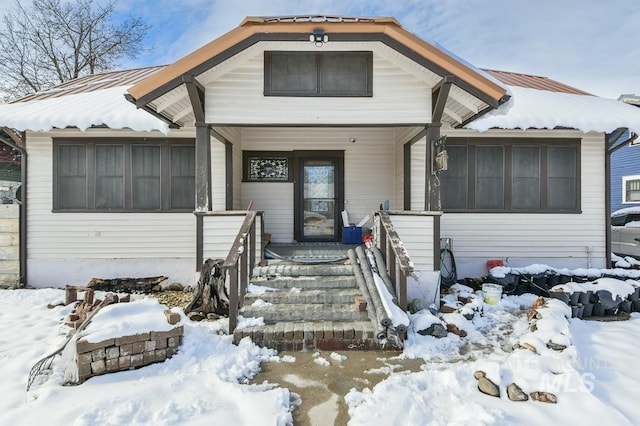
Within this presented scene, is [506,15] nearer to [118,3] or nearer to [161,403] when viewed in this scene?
[161,403]

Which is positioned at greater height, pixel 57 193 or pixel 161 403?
pixel 57 193

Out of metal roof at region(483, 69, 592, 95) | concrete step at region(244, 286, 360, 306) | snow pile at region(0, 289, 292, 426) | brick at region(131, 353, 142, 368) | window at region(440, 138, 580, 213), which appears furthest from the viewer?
metal roof at region(483, 69, 592, 95)

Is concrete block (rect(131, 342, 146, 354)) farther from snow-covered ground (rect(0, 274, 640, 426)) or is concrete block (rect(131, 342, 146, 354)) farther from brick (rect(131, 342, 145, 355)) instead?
snow-covered ground (rect(0, 274, 640, 426))

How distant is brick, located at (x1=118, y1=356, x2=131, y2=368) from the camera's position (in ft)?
11.1

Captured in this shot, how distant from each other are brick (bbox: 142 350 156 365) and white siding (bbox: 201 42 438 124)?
11.5ft

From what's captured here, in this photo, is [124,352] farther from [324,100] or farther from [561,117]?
[561,117]

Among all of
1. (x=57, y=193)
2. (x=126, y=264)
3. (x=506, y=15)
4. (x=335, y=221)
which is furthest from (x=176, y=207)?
(x=506, y=15)

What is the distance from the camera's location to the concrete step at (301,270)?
5.38 metres

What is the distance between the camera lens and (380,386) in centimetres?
318

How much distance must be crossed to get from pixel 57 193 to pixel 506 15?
550 inches

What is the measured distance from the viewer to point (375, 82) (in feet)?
18.3

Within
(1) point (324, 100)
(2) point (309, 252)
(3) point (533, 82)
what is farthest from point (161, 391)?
(3) point (533, 82)

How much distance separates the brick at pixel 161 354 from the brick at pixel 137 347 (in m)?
0.16

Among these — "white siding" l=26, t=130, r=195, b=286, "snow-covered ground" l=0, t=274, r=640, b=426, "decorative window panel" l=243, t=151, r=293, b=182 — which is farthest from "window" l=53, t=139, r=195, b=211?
"snow-covered ground" l=0, t=274, r=640, b=426
